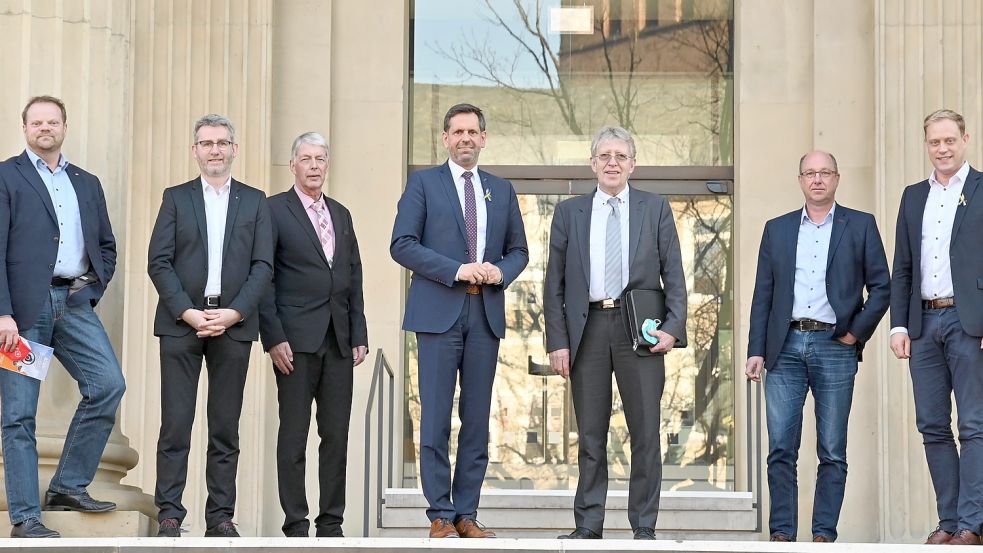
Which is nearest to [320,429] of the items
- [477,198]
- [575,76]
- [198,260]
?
[198,260]

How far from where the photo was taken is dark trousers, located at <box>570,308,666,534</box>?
26.0 ft

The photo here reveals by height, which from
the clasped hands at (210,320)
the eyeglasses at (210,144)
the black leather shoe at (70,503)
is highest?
the eyeglasses at (210,144)

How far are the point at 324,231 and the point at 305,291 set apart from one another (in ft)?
1.23

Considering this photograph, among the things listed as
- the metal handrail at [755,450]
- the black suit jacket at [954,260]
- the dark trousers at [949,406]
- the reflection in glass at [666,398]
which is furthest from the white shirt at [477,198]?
the reflection in glass at [666,398]

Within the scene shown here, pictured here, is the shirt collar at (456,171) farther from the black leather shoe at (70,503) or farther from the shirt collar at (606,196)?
the black leather shoe at (70,503)

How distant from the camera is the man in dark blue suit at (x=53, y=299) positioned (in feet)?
24.7

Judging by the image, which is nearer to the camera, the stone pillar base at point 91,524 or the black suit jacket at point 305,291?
the stone pillar base at point 91,524

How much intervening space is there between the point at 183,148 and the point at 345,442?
369cm

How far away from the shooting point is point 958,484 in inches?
314

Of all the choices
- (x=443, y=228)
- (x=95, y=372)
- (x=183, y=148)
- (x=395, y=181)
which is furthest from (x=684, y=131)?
(x=95, y=372)

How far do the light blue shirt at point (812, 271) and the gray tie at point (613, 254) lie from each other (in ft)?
3.52

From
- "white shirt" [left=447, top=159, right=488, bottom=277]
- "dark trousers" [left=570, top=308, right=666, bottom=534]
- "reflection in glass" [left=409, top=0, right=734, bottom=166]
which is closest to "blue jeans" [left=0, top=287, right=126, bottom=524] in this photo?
"white shirt" [left=447, top=159, right=488, bottom=277]

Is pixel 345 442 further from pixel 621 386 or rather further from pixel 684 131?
pixel 684 131

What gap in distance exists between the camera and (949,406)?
26.3ft
